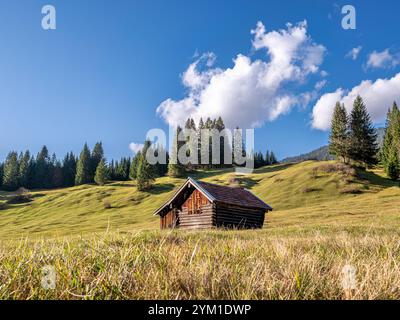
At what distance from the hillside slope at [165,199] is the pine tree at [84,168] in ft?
75.5

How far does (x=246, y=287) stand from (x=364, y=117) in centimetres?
9564

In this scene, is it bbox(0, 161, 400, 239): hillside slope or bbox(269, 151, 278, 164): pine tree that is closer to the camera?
bbox(0, 161, 400, 239): hillside slope

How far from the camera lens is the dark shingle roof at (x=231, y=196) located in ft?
104

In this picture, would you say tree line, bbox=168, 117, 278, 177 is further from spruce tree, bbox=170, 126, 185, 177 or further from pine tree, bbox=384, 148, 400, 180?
pine tree, bbox=384, 148, 400, 180

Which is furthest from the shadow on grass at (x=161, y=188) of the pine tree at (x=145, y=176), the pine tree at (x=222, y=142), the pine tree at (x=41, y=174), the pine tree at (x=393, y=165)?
the pine tree at (x=41, y=174)

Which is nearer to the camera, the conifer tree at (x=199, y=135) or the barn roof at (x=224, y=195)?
the barn roof at (x=224, y=195)

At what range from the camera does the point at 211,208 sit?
31.0 meters

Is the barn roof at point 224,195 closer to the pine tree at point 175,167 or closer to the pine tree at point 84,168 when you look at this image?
the pine tree at point 175,167

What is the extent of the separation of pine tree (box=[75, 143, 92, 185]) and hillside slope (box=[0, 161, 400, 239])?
906 inches

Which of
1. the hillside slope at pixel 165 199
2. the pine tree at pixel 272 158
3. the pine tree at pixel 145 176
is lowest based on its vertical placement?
the hillside slope at pixel 165 199

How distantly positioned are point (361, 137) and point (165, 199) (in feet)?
170

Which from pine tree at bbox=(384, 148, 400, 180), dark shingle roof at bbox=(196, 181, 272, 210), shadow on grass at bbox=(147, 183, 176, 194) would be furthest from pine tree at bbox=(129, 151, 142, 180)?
dark shingle roof at bbox=(196, 181, 272, 210)

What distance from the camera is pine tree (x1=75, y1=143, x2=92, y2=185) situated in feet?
390

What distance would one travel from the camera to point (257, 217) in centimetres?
3494
